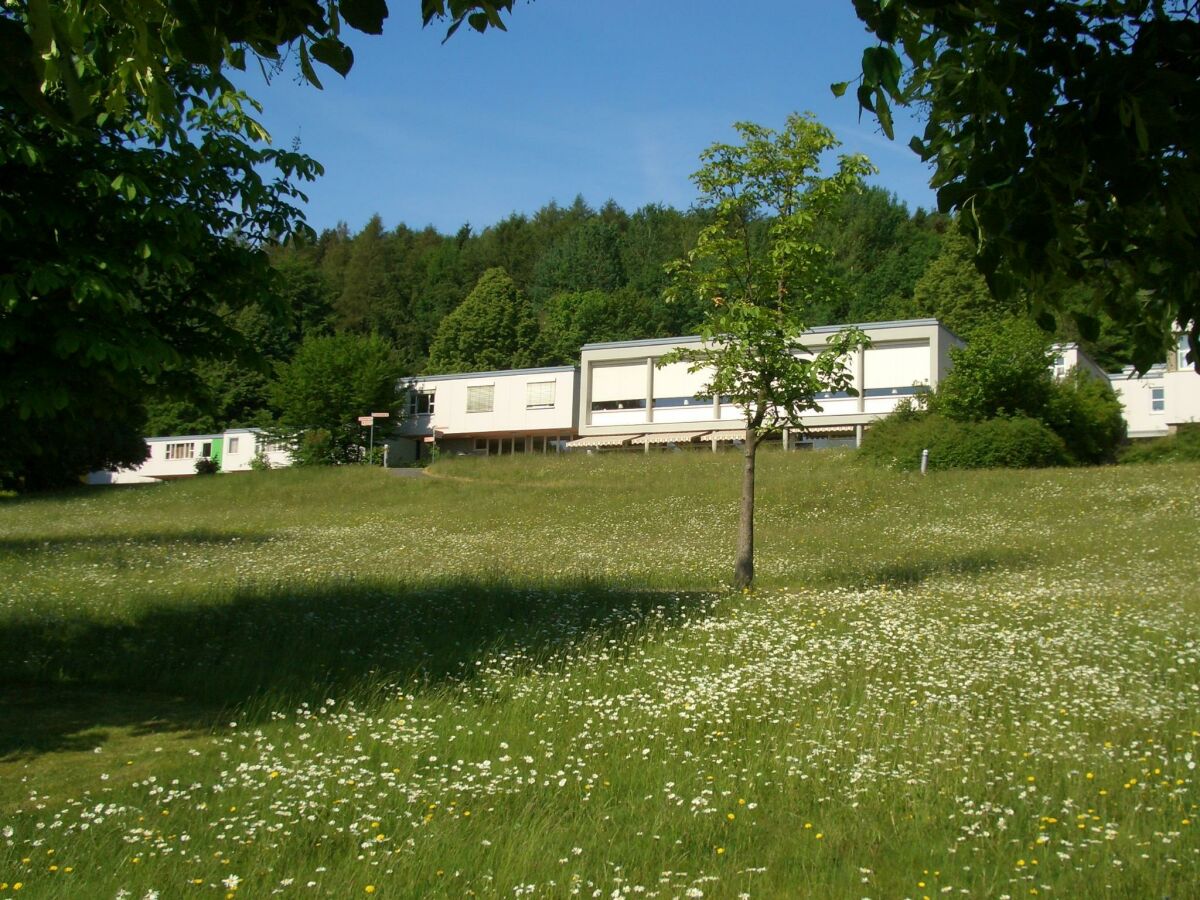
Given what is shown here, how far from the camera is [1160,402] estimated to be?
2404 inches

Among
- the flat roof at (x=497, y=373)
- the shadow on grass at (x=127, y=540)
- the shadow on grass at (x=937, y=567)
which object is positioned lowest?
the shadow on grass at (x=127, y=540)

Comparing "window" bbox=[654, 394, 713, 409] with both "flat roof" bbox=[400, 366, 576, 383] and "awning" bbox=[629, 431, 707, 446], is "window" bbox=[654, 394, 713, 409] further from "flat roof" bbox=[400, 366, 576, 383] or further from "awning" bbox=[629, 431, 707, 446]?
"flat roof" bbox=[400, 366, 576, 383]

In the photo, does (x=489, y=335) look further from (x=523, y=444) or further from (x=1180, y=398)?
(x=1180, y=398)

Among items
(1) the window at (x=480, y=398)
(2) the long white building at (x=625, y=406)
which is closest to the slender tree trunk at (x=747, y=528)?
(2) the long white building at (x=625, y=406)

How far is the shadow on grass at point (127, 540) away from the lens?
27594mm

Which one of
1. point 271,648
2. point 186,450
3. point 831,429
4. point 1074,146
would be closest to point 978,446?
point 831,429

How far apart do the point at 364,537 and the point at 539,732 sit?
2380 cm

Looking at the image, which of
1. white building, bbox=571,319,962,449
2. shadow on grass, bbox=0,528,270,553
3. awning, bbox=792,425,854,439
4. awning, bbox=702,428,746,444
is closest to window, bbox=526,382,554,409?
white building, bbox=571,319,962,449

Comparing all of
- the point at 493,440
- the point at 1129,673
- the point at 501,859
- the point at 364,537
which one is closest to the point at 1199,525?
the point at 1129,673

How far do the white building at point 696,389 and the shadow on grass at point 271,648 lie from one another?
118ft

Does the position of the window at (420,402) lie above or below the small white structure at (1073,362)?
below

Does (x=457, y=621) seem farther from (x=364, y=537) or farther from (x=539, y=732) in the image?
(x=364, y=537)

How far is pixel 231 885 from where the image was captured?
199 inches

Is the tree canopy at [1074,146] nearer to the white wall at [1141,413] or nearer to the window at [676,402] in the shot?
the window at [676,402]
